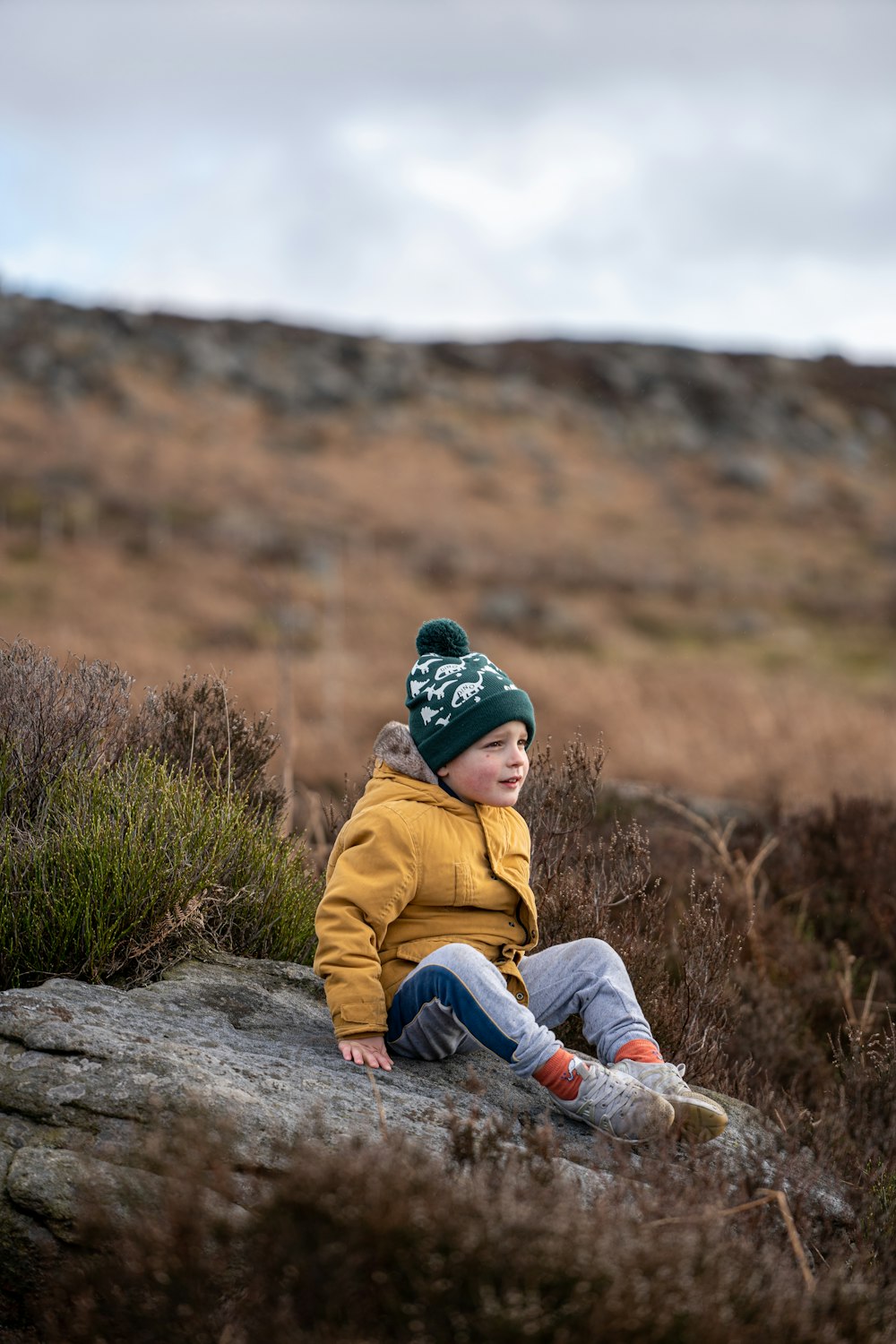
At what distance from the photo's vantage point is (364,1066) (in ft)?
9.43

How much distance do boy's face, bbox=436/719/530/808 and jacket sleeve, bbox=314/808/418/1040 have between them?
0.73ft

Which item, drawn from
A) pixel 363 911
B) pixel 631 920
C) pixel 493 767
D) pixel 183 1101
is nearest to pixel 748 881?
pixel 631 920

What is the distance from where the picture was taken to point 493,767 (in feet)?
10.4

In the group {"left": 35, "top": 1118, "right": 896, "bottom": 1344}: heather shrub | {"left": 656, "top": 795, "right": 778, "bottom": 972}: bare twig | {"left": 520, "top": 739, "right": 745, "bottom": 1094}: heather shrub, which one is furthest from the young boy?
{"left": 656, "top": 795, "right": 778, "bottom": 972}: bare twig

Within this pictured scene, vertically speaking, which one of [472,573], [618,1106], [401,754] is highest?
[472,573]

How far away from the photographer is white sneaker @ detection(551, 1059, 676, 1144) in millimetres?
2709

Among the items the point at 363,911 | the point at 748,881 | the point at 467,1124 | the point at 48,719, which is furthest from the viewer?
the point at 748,881

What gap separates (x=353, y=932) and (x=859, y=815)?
470 centimetres

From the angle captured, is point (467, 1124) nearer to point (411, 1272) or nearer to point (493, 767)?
point (411, 1272)

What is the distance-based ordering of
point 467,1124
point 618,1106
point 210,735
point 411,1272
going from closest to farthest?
point 411,1272 < point 467,1124 < point 618,1106 < point 210,735

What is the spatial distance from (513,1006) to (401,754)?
29.8 inches

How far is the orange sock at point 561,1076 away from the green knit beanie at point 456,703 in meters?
0.80

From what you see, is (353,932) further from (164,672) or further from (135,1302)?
(164,672)

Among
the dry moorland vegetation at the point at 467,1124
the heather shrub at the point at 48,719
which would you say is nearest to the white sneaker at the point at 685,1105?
the dry moorland vegetation at the point at 467,1124
